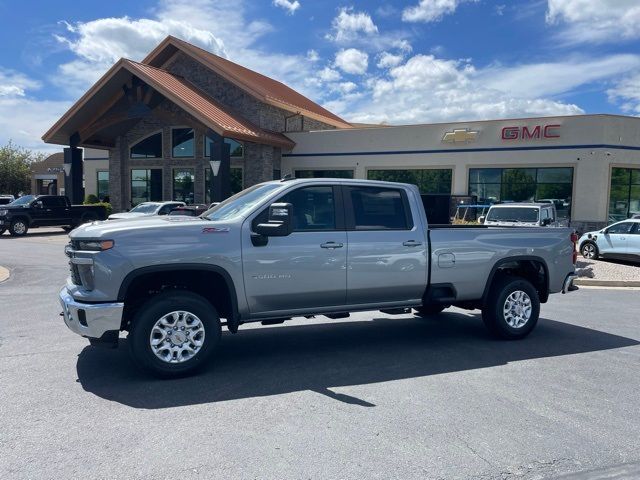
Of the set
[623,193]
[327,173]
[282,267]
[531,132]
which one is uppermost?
Result: [531,132]

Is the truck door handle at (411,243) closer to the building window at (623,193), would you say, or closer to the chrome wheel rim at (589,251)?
the chrome wheel rim at (589,251)

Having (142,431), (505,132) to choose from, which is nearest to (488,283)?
(142,431)

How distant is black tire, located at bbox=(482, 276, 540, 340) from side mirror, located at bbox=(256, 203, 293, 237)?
3054 mm

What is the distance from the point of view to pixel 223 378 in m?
5.23

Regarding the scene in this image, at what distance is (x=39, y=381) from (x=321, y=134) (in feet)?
75.6

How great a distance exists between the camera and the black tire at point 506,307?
6777 mm

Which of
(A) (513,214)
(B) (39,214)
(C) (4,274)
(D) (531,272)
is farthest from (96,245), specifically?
(B) (39,214)

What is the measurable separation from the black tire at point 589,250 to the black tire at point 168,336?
1475 centimetres

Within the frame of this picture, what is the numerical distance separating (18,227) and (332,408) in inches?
872

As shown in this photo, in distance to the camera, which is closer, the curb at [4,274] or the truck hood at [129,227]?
the truck hood at [129,227]

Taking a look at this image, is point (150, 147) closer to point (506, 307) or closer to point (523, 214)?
point (523, 214)

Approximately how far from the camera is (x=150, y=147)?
2998 cm

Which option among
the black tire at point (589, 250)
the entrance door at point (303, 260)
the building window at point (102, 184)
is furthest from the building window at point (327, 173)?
the entrance door at point (303, 260)

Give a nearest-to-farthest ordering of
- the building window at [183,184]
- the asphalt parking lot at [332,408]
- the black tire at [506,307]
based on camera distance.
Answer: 1. the asphalt parking lot at [332,408]
2. the black tire at [506,307]
3. the building window at [183,184]
